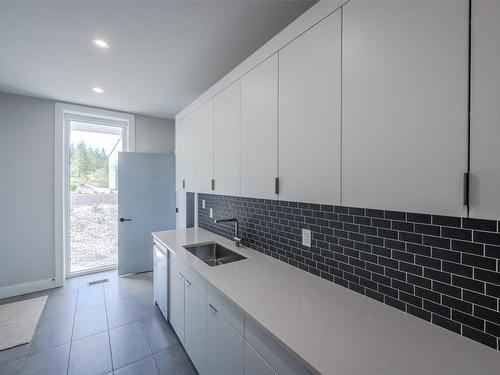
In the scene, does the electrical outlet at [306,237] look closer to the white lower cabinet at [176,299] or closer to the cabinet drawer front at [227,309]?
the cabinet drawer front at [227,309]

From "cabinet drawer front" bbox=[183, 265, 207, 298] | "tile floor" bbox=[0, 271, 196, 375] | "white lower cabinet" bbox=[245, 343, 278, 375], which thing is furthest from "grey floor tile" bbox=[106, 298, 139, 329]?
"white lower cabinet" bbox=[245, 343, 278, 375]

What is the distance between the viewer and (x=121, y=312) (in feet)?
8.73

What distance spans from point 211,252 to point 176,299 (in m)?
0.53

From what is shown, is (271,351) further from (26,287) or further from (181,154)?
(26,287)

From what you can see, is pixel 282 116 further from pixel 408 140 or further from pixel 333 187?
pixel 408 140

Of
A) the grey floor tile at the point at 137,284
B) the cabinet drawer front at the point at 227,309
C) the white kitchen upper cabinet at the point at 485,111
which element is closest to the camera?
the white kitchen upper cabinet at the point at 485,111

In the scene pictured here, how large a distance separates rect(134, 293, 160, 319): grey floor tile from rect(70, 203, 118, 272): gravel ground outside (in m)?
1.30

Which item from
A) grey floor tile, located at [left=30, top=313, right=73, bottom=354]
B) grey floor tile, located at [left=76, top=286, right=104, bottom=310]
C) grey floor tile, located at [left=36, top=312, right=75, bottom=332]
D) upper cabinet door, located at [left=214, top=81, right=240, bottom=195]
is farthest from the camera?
grey floor tile, located at [left=76, top=286, right=104, bottom=310]

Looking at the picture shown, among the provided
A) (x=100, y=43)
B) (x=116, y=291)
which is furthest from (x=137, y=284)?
(x=100, y=43)

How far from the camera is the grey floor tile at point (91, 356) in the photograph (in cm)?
185

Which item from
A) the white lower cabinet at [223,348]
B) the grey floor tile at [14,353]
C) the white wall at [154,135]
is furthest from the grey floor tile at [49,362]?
the white wall at [154,135]

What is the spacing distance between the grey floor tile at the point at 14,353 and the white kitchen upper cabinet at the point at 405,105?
2927 mm

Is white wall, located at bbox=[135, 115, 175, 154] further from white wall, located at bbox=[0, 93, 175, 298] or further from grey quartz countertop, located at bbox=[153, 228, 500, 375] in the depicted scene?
grey quartz countertop, located at bbox=[153, 228, 500, 375]

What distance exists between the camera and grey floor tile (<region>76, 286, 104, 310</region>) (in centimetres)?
282
